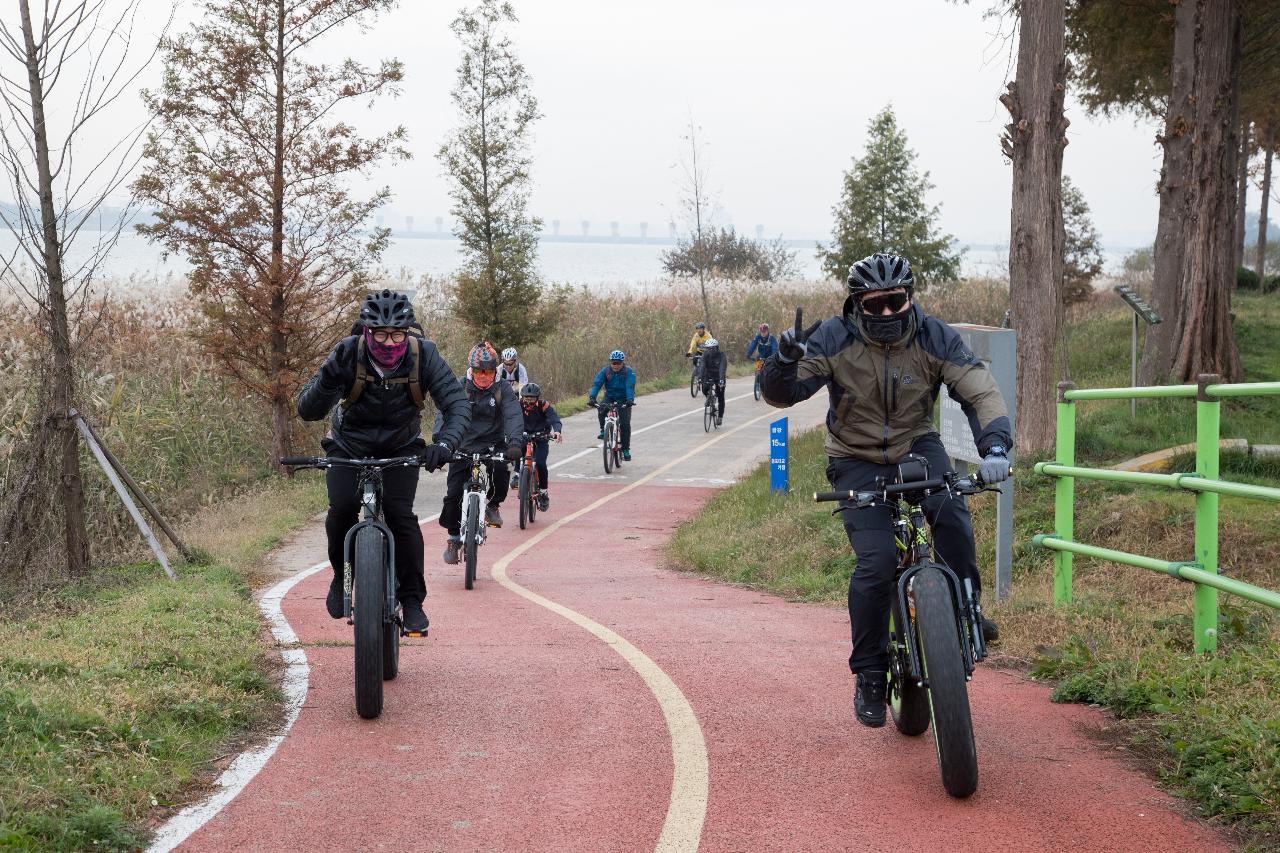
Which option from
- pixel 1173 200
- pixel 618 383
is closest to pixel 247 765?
pixel 1173 200

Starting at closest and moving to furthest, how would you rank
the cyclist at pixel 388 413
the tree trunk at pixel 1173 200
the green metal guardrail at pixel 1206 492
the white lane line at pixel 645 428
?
the green metal guardrail at pixel 1206 492 < the cyclist at pixel 388 413 < the tree trunk at pixel 1173 200 < the white lane line at pixel 645 428

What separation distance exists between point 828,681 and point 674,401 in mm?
30851

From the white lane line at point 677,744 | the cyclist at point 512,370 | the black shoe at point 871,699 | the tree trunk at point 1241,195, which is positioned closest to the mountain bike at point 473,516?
the white lane line at point 677,744

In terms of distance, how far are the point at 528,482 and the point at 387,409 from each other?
10405mm

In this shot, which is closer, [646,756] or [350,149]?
[646,756]

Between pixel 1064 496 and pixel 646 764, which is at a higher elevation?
pixel 1064 496

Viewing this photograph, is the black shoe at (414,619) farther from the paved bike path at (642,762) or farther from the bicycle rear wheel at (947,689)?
the bicycle rear wheel at (947,689)

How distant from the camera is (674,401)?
38.1 metres

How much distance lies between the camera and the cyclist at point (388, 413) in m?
6.90

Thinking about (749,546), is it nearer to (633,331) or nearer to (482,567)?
(482,567)

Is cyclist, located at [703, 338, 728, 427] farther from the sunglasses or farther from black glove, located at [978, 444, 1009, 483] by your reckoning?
black glove, located at [978, 444, 1009, 483]

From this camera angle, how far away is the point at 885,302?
223 inches

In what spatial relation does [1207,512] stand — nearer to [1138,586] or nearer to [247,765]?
[1138,586]

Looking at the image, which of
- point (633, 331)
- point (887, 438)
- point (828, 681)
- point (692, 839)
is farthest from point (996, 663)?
point (633, 331)
